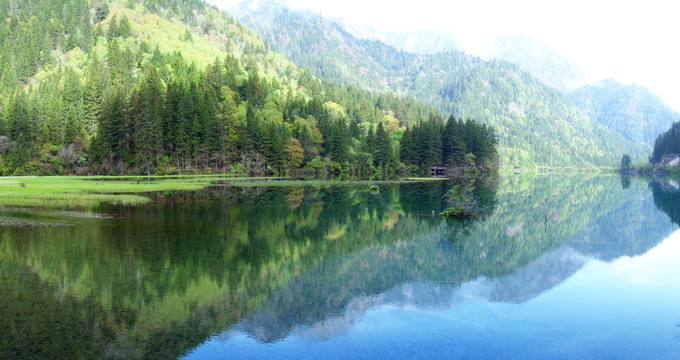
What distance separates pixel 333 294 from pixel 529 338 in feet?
28.6

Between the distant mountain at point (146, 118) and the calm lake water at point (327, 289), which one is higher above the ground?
the distant mountain at point (146, 118)

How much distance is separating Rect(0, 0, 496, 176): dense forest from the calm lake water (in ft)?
287

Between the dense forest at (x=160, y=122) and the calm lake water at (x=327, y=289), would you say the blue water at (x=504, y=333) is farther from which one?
the dense forest at (x=160, y=122)

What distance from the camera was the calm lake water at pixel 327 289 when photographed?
16.2 metres

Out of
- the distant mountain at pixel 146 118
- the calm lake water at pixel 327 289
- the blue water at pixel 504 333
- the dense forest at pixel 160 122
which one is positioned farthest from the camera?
the dense forest at pixel 160 122

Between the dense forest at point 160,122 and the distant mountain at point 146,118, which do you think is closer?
the distant mountain at point 146,118

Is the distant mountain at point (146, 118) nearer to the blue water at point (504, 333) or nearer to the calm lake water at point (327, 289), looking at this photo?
the calm lake water at point (327, 289)

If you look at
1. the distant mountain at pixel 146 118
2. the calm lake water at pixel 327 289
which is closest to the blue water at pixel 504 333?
the calm lake water at pixel 327 289

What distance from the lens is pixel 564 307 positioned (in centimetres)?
2109

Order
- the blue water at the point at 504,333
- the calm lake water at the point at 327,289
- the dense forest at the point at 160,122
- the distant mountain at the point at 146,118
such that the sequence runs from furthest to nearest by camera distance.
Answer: the dense forest at the point at 160,122, the distant mountain at the point at 146,118, the calm lake water at the point at 327,289, the blue water at the point at 504,333

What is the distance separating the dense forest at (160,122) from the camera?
406 ft

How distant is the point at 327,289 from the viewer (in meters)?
22.2

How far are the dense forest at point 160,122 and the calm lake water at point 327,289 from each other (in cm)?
8753

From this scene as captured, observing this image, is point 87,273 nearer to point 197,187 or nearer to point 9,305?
point 9,305
